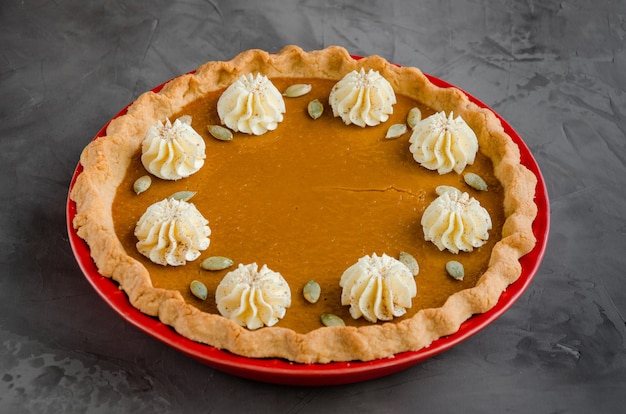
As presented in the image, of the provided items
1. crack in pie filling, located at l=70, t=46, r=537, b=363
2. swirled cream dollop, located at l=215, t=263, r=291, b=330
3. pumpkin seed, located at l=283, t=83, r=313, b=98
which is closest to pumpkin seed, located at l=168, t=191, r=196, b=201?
crack in pie filling, located at l=70, t=46, r=537, b=363

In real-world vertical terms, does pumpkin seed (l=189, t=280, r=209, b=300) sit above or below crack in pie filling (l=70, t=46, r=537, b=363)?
below

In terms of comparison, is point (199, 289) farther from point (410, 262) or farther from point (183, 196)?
point (410, 262)

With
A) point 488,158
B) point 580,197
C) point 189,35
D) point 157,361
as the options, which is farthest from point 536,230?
point 189,35

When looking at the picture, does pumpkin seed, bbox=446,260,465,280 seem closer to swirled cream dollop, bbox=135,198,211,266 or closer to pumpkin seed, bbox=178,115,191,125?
swirled cream dollop, bbox=135,198,211,266

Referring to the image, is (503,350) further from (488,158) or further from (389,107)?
(389,107)

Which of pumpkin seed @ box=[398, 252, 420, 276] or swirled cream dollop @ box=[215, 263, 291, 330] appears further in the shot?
pumpkin seed @ box=[398, 252, 420, 276]

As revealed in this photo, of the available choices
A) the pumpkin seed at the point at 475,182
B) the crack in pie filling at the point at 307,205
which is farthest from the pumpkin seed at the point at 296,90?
the pumpkin seed at the point at 475,182
